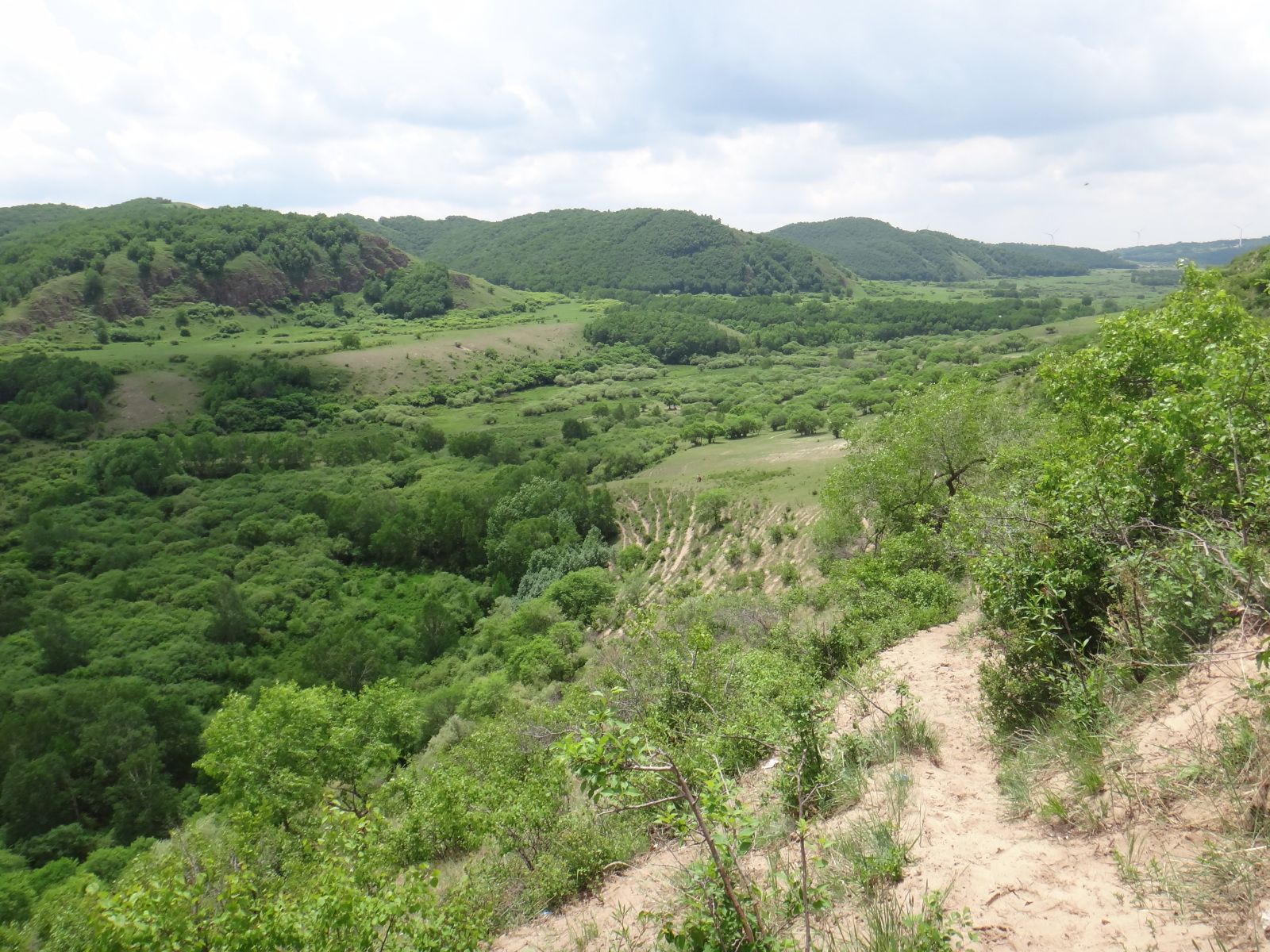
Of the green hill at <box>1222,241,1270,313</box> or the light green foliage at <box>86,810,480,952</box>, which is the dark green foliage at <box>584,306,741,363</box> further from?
the light green foliage at <box>86,810,480,952</box>

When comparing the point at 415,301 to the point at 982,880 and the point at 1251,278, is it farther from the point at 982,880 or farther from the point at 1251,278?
the point at 982,880

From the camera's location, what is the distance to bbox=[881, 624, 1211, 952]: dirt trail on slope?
4875 mm

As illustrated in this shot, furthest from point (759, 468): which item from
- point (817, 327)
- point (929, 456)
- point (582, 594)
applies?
point (817, 327)

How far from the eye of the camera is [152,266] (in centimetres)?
16250

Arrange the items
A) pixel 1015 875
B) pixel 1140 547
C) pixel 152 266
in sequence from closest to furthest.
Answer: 1. pixel 1015 875
2. pixel 1140 547
3. pixel 152 266

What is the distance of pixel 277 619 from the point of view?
59219 mm

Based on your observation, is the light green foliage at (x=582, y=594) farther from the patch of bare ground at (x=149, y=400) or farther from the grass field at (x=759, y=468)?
the patch of bare ground at (x=149, y=400)

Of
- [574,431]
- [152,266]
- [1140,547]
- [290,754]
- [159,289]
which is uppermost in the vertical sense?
[152,266]

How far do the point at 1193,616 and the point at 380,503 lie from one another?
3017 inches

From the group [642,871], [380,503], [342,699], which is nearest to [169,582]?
[380,503]

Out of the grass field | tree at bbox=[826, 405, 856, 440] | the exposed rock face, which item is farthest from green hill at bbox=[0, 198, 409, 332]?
tree at bbox=[826, 405, 856, 440]

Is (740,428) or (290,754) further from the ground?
(290,754)

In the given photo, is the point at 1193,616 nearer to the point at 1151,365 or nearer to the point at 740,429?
the point at 1151,365

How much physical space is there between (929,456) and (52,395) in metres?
133
